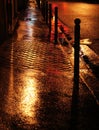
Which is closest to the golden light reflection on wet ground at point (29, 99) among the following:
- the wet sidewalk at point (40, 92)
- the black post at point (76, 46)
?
the wet sidewalk at point (40, 92)

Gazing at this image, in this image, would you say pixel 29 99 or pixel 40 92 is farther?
pixel 40 92

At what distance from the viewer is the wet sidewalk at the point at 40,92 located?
565cm

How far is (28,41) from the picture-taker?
12930 millimetres

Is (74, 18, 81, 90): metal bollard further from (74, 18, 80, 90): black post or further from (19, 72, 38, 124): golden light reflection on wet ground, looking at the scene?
(19, 72, 38, 124): golden light reflection on wet ground

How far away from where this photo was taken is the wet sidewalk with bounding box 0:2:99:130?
18.5ft

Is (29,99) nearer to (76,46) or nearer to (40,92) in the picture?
(40,92)

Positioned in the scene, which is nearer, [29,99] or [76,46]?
[29,99]

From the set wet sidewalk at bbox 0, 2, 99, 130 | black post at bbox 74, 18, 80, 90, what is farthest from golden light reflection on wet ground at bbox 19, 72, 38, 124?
black post at bbox 74, 18, 80, 90

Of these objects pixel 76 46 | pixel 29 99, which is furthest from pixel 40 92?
pixel 76 46

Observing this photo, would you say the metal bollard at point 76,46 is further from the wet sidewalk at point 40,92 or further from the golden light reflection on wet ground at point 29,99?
the golden light reflection on wet ground at point 29,99

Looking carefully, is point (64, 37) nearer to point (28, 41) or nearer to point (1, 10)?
point (28, 41)

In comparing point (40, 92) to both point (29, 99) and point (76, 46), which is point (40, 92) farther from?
point (76, 46)

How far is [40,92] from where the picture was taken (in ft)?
23.4

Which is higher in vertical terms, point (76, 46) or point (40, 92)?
point (76, 46)
